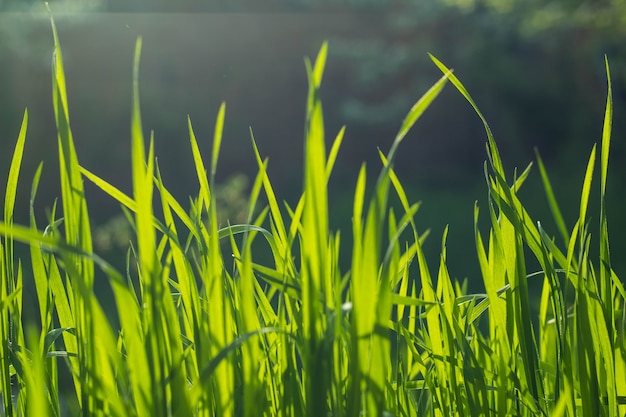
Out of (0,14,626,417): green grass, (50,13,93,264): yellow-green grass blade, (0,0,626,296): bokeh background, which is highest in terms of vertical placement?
(0,0,626,296): bokeh background

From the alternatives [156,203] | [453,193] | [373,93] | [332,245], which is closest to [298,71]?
[373,93]

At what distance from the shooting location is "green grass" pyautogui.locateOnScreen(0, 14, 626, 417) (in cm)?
29

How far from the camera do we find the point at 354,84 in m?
8.34

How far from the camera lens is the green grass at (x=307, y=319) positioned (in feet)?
0.94

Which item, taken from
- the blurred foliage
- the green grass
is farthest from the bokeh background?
the green grass

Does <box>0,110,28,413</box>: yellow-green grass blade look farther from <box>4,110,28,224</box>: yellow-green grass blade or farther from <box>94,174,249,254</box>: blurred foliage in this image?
<box>94,174,249,254</box>: blurred foliage

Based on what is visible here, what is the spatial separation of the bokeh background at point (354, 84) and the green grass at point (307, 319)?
20.1ft

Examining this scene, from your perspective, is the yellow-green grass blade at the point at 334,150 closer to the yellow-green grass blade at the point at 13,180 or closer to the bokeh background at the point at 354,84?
the yellow-green grass blade at the point at 13,180

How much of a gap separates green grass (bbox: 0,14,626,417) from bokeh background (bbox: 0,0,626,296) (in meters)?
6.11

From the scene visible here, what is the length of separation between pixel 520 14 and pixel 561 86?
0.88 metres

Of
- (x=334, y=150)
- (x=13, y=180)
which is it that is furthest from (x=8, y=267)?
(x=334, y=150)

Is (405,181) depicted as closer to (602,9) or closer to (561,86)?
(561,86)

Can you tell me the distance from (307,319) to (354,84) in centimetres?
817

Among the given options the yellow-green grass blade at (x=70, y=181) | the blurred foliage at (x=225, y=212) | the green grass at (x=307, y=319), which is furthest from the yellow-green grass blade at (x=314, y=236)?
the blurred foliage at (x=225, y=212)
